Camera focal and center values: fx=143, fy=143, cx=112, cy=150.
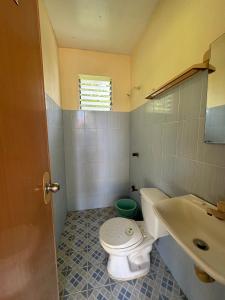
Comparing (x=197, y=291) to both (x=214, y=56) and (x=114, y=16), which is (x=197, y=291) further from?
(x=114, y=16)

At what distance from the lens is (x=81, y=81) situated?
2078mm

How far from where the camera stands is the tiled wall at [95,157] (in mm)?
2146

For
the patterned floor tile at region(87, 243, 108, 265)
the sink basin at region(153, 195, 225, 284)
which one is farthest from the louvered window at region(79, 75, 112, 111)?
the patterned floor tile at region(87, 243, 108, 265)

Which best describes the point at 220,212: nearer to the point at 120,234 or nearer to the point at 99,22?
the point at 120,234

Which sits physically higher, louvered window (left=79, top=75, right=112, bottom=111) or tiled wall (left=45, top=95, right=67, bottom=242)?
louvered window (left=79, top=75, right=112, bottom=111)

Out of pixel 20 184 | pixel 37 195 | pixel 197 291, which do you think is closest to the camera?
pixel 20 184

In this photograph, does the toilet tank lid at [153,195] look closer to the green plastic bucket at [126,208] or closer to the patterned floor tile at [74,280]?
the green plastic bucket at [126,208]

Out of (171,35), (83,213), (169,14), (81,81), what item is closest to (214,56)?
(171,35)

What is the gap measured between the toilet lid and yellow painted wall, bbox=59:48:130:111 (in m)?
1.59

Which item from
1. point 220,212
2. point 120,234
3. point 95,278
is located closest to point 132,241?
point 120,234

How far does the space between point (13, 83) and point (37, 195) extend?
42 cm

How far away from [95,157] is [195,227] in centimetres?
163

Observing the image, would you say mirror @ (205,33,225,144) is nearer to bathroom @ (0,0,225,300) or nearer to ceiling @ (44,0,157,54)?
bathroom @ (0,0,225,300)

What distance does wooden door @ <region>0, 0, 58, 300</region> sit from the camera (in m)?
0.38
